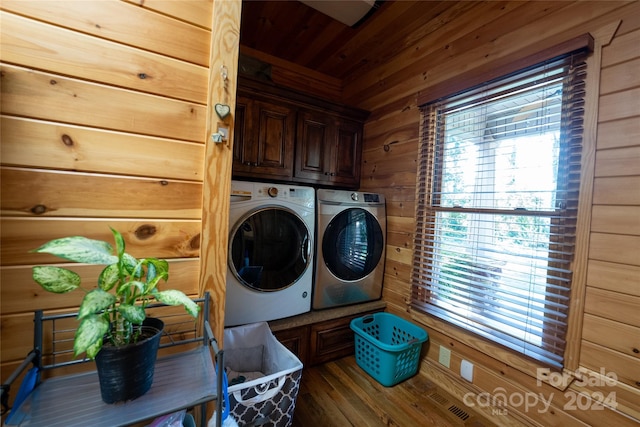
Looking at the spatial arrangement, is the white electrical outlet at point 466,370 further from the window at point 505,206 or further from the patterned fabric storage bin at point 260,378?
the patterned fabric storage bin at point 260,378

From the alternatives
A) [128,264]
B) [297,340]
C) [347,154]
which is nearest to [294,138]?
[347,154]

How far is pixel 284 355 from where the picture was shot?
4.52 ft

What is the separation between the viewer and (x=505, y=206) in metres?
1.46

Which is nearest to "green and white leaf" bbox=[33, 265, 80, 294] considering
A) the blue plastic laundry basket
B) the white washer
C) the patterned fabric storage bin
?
the patterned fabric storage bin

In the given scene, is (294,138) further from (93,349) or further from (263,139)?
(93,349)

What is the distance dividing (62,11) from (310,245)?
1507 millimetres

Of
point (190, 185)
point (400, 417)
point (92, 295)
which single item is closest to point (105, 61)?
point (190, 185)

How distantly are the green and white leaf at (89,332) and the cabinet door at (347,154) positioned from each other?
1.94 m

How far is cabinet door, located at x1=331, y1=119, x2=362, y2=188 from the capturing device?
233 centimetres

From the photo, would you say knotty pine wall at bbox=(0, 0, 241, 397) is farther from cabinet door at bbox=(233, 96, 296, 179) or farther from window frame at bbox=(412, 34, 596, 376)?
window frame at bbox=(412, 34, 596, 376)

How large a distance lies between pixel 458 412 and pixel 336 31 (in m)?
2.86

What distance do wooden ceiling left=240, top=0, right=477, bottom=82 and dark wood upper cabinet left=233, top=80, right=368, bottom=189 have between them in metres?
0.56

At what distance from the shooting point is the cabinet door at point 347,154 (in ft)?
7.63

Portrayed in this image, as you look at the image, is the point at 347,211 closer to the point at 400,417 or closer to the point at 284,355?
the point at 284,355
